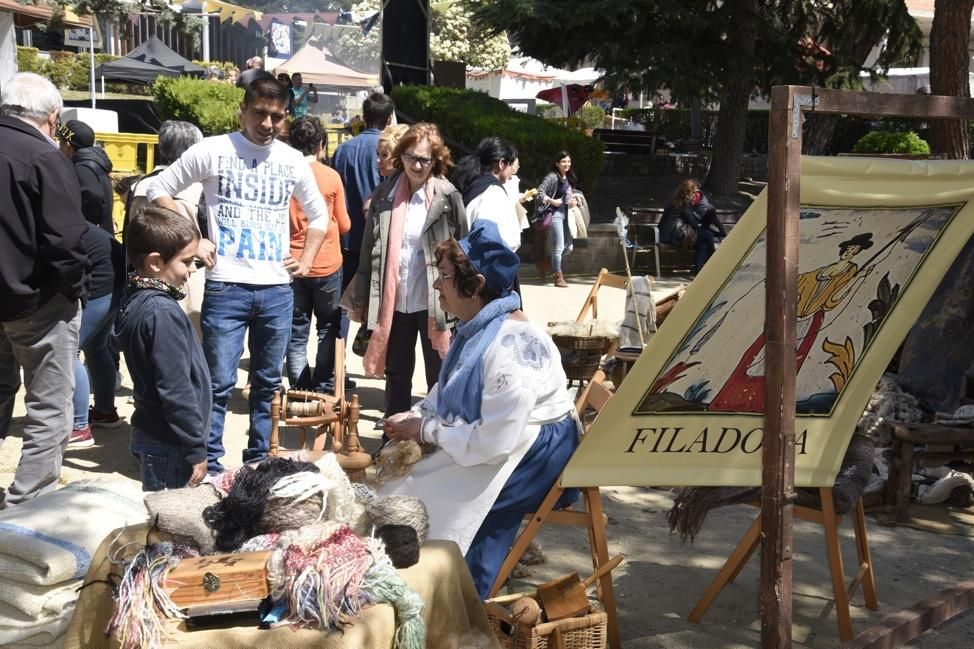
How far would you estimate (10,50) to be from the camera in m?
18.3

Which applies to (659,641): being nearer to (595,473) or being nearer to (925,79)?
(595,473)

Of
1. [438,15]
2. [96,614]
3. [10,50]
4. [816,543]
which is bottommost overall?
[816,543]

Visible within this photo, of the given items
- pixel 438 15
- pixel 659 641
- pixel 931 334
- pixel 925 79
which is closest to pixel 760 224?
pixel 659 641

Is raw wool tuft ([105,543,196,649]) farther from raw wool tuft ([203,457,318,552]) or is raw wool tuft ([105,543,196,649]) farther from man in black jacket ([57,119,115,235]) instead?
man in black jacket ([57,119,115,235])

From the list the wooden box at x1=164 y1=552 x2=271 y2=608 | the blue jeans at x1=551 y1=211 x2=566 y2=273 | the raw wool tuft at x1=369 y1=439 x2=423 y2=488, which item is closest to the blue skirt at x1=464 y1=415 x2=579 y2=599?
the raw wool tuft at x1=369 y1=439 x2=423 y2=488

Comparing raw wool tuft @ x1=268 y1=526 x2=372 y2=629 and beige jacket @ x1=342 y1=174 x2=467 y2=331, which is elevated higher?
beige jacket @ x1=342 y1=174 x2=467 y2=331

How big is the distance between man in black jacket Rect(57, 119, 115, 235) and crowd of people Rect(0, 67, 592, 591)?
0.02 meters

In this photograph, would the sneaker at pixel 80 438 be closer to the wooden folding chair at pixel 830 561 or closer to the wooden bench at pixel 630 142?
the wooden folding chair at pixel 830 561

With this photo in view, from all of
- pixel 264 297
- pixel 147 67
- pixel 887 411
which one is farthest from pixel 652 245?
pixel 147 67

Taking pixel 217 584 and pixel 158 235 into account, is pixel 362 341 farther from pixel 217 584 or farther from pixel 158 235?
pixel 217 584

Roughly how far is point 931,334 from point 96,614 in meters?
4.57

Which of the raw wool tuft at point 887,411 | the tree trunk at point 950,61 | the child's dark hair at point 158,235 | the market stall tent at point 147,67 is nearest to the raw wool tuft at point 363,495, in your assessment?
the child's dark hair at point 158,235

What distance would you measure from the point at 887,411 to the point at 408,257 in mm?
2625

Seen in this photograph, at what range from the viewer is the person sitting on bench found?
1362 centimetres
